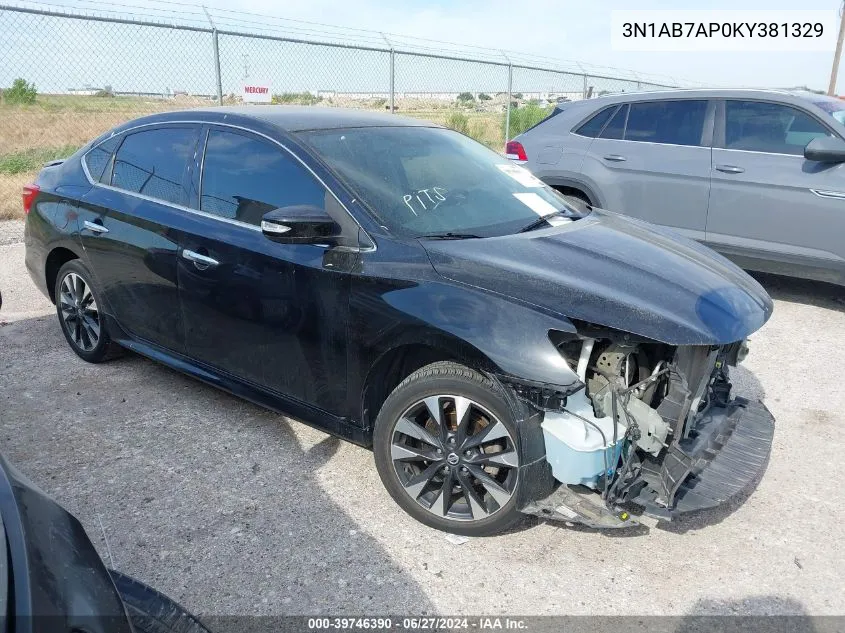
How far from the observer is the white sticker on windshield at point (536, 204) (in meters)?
3.50

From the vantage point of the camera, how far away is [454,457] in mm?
2729

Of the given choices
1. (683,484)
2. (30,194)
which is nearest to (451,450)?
(683,484)

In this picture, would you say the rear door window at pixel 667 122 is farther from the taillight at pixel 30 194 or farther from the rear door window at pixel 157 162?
the taillight at pixel 30 194

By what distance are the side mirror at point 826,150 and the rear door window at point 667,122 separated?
37.1 inches

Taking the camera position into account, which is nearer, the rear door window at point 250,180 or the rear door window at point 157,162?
the rear door window at point 250,180

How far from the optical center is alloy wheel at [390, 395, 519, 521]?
2.63 meters

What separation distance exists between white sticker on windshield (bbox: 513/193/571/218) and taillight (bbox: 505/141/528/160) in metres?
3.31

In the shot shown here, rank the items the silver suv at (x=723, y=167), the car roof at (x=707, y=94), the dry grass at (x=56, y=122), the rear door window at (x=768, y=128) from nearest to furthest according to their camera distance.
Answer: the silver suv at (x=723, y=167) → the rear door window at (x=768, y=128) → the car roof at (x=707, y=94) → the dry grass at (x=56, y=122)

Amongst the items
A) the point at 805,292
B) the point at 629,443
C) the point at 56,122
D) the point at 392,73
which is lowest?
the point at 805,292

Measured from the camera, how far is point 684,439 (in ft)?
9.01

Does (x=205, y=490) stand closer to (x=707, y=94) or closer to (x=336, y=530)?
(x=336, y=530)

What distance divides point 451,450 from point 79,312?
2885 millimetres

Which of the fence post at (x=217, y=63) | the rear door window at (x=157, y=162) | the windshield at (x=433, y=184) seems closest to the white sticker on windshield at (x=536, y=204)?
the windshield at (x=433, y=184)

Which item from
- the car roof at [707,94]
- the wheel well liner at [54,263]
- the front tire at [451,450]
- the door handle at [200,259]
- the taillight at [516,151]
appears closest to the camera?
the front tire at [451,450]
